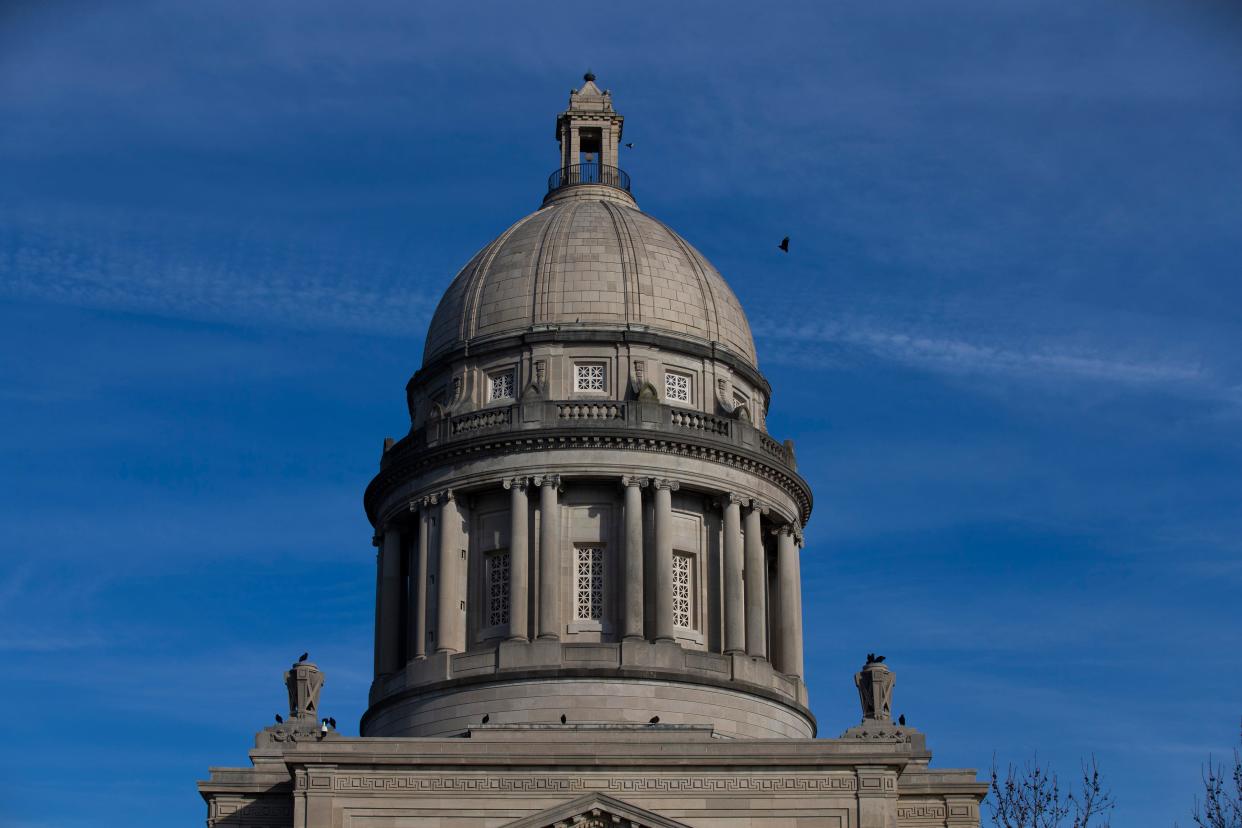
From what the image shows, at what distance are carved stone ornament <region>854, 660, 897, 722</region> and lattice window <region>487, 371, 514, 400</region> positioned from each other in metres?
13.4

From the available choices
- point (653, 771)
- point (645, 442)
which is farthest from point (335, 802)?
point (645, 442)

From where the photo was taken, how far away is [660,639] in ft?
178

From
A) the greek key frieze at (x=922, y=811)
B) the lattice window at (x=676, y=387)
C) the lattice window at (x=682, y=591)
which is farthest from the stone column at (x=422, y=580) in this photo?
the greek key frieze at (x=922, y=811)

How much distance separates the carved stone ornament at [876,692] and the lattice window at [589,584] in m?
7.53

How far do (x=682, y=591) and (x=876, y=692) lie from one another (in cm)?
689

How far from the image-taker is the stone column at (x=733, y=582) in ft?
183

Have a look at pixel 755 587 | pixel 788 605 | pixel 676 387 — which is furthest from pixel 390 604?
pixel 788 605

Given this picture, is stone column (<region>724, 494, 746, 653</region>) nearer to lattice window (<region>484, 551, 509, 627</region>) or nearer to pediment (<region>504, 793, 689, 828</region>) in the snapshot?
lattice window (<region>484, 551, 509, 627</region>)

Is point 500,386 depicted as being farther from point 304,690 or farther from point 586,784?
point 586,784

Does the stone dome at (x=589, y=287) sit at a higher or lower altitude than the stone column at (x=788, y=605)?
higher

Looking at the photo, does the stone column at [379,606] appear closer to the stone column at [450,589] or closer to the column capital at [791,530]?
the stone column at [450,589]

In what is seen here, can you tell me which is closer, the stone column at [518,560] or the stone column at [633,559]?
the stone column at [633,559]

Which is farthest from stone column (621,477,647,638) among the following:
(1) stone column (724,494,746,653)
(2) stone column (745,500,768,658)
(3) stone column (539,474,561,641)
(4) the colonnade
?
(2) stone column (745,500,768,658)

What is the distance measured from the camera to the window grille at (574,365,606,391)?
58375 millimetres
